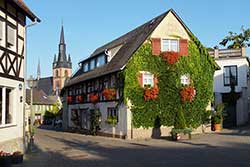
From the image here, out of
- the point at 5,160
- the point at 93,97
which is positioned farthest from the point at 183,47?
the point at 5,160

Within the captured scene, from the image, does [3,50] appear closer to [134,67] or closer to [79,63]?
[134,67]

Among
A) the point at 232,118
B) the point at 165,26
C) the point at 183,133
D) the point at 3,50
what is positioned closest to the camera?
the point at 3,50

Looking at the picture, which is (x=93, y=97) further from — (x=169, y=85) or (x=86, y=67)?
(x=169, y=85)

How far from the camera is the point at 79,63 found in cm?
4641

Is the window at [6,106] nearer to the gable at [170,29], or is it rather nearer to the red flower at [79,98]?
the gable at [170,29]

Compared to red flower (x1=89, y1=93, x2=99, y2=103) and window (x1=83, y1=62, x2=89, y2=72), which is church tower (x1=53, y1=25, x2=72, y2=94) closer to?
window (x1=83, y1=62, x2=89, y2=72)

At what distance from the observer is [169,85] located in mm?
32062

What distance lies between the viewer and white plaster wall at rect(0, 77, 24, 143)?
17.3 metres

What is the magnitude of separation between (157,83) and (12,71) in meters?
15.6

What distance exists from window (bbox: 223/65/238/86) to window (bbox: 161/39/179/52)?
1001cm

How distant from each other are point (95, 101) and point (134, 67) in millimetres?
7481

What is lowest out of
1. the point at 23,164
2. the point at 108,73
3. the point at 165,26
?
the point at 23,164

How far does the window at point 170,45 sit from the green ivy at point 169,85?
39.3 inches

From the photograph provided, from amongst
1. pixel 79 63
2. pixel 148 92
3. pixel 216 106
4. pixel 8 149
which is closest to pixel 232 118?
pixel 216 106
